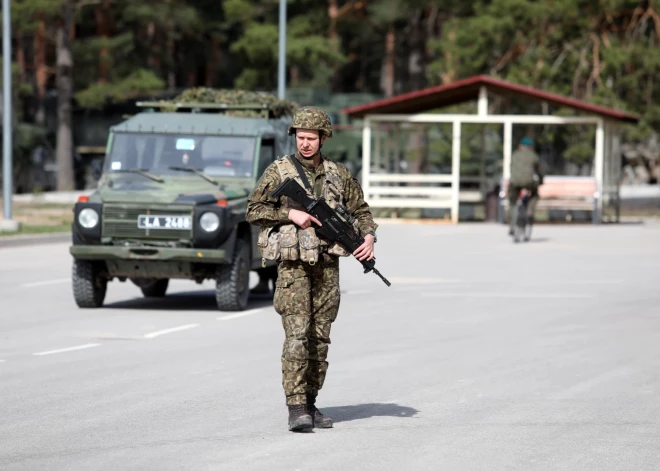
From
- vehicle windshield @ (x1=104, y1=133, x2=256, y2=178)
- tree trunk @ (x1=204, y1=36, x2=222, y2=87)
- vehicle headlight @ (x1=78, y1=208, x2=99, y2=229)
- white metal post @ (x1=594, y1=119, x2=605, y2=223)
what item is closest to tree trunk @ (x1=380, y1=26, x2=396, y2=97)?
tree trunk @ (x1=204, y1=36, x2=222, y2=87)

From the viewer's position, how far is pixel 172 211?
14.7 metres

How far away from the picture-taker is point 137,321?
14.1 meters

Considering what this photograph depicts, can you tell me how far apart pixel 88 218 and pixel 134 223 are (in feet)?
1.59

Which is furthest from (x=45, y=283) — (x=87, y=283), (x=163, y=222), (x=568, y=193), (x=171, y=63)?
(x=171, y=63)

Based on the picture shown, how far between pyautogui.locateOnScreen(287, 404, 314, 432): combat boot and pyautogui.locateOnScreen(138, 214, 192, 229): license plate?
6787mm

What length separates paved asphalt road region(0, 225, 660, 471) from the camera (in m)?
7.66

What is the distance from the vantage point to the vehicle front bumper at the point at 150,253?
14484mm

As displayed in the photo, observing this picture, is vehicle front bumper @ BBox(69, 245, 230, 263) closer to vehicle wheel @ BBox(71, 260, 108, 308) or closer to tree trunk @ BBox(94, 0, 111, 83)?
vehicle wheel @ BBox(71, 260, 108, 308)

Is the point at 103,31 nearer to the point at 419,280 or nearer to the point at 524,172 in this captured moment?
the point at 524,172

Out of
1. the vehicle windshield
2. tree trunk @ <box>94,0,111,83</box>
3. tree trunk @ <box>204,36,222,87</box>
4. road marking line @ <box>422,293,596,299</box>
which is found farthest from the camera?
tree trunk @ <box>204,36,222,87</box>

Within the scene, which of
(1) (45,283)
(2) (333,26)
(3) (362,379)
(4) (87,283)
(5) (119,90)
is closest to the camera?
(3) (362,379)

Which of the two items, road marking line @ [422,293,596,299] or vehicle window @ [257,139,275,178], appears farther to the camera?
road marking line @ [422,293,596,299]

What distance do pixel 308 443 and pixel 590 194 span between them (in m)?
27.6

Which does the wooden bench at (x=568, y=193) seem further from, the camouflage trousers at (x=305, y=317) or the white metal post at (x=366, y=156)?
the camouflage trousers at (x=305, y=317)
